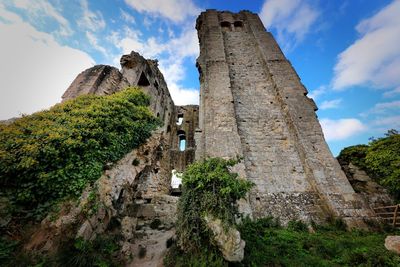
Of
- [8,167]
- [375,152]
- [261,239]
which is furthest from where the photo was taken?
[375,152]

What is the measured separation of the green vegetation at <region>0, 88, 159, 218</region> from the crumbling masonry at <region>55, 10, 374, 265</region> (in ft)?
2.25

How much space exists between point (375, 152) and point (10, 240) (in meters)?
10.3

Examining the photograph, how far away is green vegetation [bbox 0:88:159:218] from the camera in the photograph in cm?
360

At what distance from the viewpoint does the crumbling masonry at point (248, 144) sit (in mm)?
5707

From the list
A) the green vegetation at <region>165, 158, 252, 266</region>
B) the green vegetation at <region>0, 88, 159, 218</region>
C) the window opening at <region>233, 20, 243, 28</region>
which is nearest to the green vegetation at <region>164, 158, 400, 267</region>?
the green vegetation at <region>165, 158, 252, 266</region>

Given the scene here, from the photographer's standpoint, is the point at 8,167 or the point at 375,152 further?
the point at 375,152

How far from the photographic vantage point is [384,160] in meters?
6.40

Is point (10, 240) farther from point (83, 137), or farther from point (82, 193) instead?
point (83, 137)

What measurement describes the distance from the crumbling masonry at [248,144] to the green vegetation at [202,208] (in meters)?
1.82

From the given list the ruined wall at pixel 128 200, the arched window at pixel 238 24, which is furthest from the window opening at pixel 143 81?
the arched window at pixel 238 24

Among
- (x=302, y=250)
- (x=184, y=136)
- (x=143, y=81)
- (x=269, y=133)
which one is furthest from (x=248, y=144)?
(x=184, y=136)

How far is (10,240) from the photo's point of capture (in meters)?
3.07

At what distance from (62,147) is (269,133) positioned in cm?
719

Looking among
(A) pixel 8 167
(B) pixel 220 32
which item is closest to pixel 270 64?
(B) pixel 220 32
